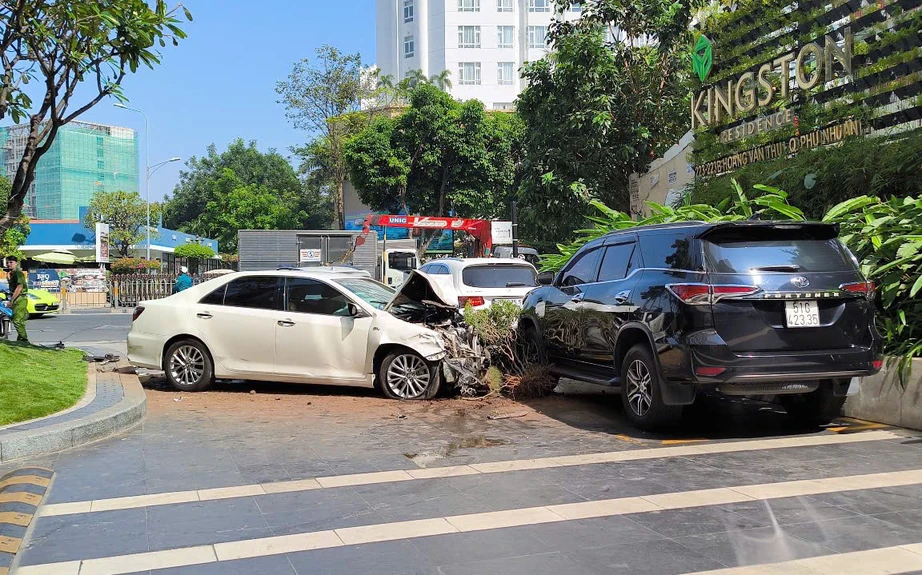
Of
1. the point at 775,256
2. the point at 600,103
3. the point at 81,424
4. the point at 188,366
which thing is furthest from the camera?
the point at 600,103

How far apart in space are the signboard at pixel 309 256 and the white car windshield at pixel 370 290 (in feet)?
50.5

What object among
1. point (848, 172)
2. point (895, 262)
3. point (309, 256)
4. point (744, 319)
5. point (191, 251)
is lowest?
point (744, 319)

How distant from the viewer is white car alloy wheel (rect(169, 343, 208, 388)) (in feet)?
33.1

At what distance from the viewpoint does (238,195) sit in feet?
216

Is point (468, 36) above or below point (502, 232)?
above

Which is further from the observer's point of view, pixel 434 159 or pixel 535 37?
pixel 535 37

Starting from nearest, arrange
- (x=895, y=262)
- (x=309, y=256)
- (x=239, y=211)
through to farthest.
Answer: (x=895, y=262)
(x=309, y=256)
(x=239, y=211)

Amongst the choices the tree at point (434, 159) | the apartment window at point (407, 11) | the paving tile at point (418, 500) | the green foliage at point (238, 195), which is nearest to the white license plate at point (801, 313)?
the paving tile at point (418, 500)

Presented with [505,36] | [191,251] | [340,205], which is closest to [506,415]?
[191,251]

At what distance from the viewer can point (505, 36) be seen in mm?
70125

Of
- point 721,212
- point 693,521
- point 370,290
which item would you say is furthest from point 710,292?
point 370,290

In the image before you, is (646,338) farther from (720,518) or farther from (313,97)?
(313,97)

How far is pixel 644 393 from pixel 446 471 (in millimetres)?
2182

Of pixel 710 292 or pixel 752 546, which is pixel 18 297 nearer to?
pixel 710 292
